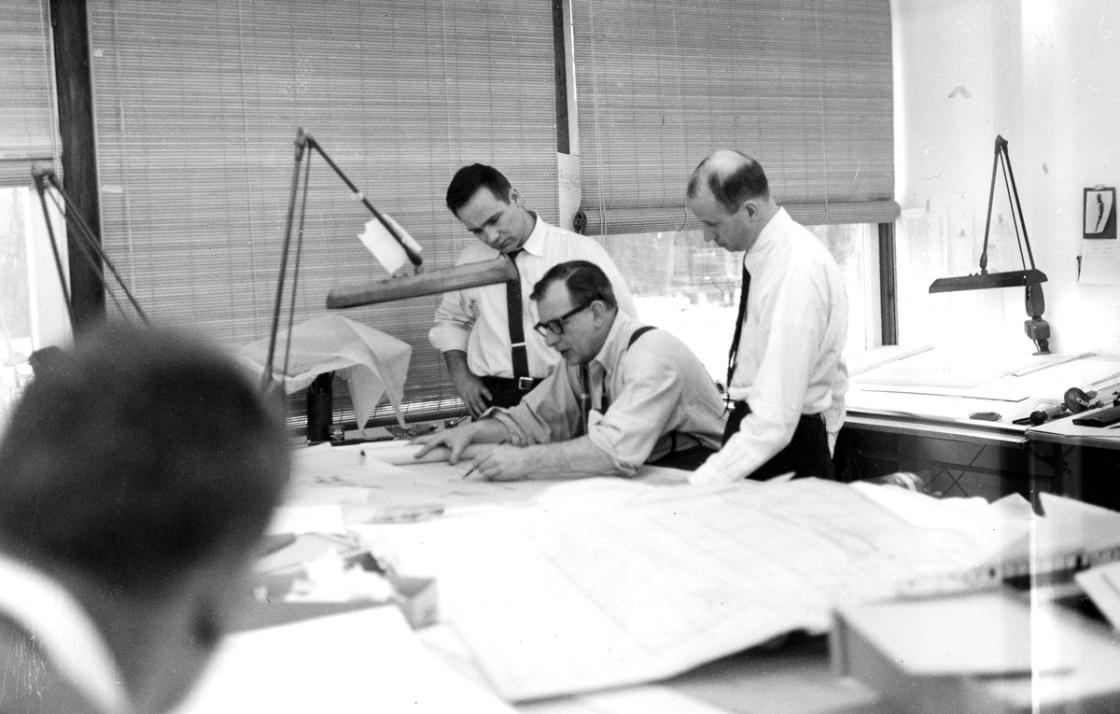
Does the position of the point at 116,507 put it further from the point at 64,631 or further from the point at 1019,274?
the point at 1019,274

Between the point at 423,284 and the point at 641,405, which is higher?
the point at 423,284

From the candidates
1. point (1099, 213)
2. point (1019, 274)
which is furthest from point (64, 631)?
point (1099, 213)

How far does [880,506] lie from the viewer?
945 millimetres

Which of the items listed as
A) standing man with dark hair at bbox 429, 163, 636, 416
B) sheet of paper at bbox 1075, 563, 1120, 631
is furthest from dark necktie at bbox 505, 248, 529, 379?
sheet of paper at bbox 1075, 563, 1120, 631

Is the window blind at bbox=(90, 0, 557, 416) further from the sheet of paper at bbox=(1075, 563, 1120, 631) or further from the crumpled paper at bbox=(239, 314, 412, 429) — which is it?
the sheet of paper at bbox=(1075, 563, 1120, 631)

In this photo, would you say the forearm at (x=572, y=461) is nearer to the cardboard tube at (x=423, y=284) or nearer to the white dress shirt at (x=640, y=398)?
the white dress shirt at (x=640, y=398)

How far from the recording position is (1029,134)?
982 millimetres

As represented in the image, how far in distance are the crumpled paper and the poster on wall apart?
0.78m

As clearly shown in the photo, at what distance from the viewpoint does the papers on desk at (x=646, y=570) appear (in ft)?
2.52

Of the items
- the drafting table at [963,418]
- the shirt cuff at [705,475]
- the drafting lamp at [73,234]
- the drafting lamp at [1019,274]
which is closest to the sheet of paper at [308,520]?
the drafting lamp at [73,234]

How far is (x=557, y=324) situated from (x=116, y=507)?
33 centimetres

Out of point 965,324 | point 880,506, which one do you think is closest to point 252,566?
point 880,506

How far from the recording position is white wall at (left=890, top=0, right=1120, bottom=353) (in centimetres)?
93

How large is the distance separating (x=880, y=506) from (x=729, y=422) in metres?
0.23
